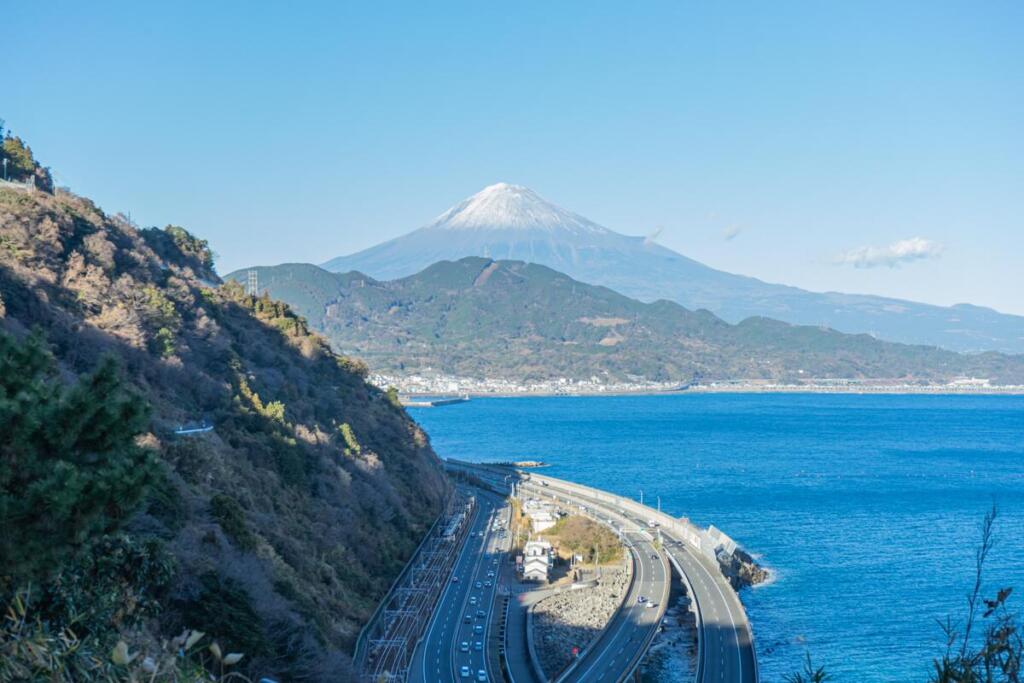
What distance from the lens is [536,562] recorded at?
2106cm

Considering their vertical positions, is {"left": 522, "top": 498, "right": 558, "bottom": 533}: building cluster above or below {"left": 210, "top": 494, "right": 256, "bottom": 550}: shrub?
below

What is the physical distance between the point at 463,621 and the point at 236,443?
5420 mm

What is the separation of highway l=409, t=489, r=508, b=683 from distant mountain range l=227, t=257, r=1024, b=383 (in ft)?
284

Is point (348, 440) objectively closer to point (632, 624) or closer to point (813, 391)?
point (632, 624)

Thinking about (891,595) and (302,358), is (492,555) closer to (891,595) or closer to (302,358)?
A: (302,358)

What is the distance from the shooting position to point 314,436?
1908 centimetres

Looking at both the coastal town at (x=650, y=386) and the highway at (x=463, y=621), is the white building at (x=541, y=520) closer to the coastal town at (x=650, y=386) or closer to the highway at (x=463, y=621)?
the highway at (x=463, y=621)

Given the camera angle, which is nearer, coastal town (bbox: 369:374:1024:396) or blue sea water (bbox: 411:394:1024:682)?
blue sea water (bbox: 411:394:1024:682)

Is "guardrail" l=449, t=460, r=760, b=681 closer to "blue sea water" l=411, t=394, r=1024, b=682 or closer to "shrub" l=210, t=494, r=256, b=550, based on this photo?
"blue sea water" l=411, t=394, r=1024, b=682

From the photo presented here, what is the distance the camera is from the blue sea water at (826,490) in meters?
19.0

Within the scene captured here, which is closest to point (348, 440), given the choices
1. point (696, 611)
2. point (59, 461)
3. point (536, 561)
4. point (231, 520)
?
point (536, 561)

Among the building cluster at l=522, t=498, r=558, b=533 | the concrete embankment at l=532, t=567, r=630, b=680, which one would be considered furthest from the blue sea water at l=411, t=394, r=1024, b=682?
the building cluster at l=522, t=498, r=558, b=533

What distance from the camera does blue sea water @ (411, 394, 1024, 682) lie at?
19.0 m

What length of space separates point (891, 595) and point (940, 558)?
477cm
